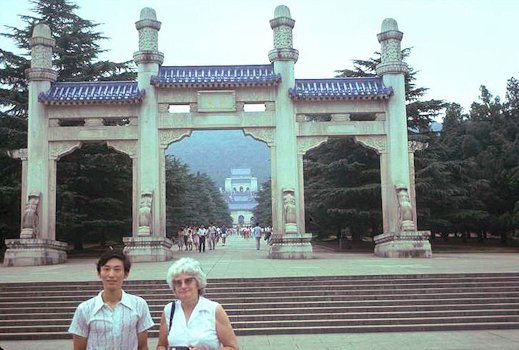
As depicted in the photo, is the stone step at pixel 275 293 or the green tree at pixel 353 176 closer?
the stone step at pixel 275 293

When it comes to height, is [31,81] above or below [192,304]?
above

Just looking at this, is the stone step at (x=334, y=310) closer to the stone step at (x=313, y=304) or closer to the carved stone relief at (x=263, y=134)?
the stone step at (x=313, y=304)

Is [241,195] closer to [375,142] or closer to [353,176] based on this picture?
[353,176]

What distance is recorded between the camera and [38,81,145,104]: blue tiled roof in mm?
20438

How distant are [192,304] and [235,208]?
11283cm

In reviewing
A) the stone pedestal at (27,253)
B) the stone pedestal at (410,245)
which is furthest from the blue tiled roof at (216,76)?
the stone pedestal at (410,245)

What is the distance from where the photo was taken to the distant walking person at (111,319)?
3.79 m

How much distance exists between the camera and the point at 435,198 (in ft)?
88.0

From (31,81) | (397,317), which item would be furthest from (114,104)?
(397,317)

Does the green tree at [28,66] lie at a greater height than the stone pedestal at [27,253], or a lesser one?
greater

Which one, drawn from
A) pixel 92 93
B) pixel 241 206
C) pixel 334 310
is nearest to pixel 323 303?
pixel 334 310

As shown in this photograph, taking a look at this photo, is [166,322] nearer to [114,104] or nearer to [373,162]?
[114,104]

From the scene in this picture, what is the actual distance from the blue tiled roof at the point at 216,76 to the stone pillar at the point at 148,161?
1.86 feet

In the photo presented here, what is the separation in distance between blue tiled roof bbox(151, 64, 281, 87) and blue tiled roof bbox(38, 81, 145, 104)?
1025 millimetres
